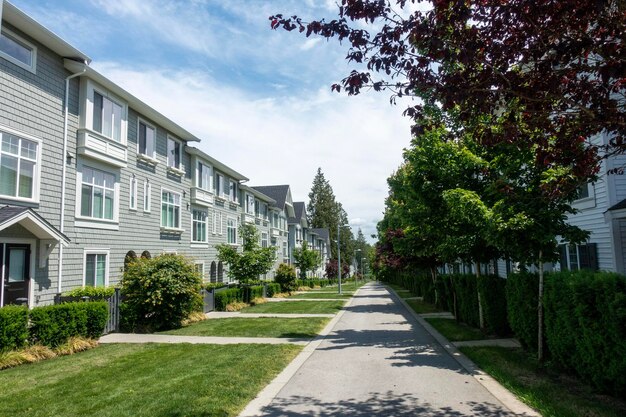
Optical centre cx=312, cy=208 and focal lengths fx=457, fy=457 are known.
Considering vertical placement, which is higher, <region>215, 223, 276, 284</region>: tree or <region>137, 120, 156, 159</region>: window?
<region>137, 120, 156, 159</region>: window

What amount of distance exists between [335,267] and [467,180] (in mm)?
59160

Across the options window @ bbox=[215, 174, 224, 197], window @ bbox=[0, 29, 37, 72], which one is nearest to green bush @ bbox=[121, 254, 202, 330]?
window @ bbox=[0, 29, 37, 72]

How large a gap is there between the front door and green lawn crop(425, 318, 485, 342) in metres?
12.4

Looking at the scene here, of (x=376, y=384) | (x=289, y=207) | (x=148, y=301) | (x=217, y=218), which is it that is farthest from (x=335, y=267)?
(x=376, y=384)

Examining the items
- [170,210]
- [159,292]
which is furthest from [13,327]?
[170,210]

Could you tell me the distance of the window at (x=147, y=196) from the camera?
20781mm

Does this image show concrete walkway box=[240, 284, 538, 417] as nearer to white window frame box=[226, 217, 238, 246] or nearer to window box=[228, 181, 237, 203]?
white window frame box=[226, 217, 238, 246]

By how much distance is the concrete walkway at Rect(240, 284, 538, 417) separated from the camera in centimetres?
620

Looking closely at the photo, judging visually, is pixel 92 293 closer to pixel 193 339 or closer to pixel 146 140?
pixel 193 339

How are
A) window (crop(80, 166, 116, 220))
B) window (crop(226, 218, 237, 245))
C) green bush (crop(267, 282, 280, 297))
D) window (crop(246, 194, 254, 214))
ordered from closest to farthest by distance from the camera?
1. window (crop(80, 166, 116, 220))
2. green bush (crop(267, 282, 280, 297))
3. window (crop(226, 218, 237, 245))
4. window (crop(246, 194, 254, 214))

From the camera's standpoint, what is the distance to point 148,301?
565 inches

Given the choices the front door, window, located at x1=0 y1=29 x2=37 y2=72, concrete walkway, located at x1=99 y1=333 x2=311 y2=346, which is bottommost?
concrete walkway, located at x1=99 y1=333 x2=311 y2=346

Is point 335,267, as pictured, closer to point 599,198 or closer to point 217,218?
point 217,218

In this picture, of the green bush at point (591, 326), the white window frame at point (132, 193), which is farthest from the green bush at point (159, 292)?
the green bush at point (591, 326)
